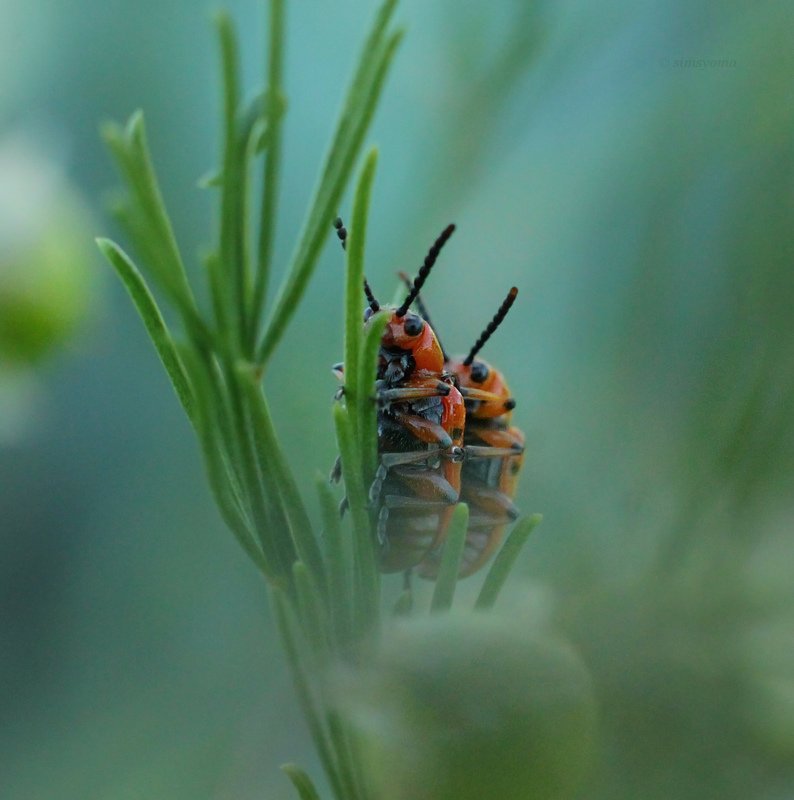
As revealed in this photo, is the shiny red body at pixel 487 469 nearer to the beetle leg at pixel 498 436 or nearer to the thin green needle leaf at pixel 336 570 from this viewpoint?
the beetle leg at pixel 498 436

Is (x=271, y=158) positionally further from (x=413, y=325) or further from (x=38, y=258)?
(x=38, y=258)

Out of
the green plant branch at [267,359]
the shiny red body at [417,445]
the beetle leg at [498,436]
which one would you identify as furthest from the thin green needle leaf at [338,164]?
the beetle leg at [498,436]

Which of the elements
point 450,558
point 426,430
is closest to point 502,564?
point 450,558

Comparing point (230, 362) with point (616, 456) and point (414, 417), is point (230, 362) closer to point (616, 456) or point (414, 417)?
point (414, 417)

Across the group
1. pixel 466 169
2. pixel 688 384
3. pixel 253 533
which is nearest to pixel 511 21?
pixel 466 169

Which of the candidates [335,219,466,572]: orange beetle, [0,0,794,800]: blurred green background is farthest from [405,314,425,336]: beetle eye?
[0,0,794,800]: blurred green background

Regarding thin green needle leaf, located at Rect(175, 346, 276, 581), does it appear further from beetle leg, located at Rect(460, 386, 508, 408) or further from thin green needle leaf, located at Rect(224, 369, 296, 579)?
beetle leg, located at Rect(460, 386, 508, 408)

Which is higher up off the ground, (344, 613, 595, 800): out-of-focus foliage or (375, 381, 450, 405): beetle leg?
(375, 381, 450, 405): beetle leg
